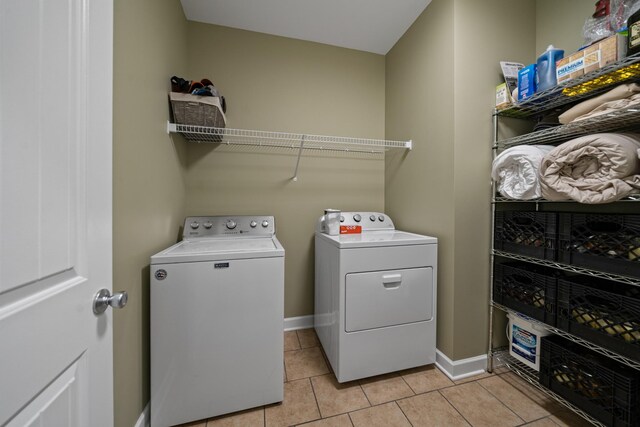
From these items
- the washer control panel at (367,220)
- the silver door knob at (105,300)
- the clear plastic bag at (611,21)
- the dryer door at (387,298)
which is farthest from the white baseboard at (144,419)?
the clear plastic bag at (611,21)

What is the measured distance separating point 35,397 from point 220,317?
2.67 ft

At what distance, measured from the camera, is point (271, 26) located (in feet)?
6.56

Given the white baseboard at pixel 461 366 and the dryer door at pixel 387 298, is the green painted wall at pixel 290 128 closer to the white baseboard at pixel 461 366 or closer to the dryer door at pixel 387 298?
the dryer door at pixel 387 298

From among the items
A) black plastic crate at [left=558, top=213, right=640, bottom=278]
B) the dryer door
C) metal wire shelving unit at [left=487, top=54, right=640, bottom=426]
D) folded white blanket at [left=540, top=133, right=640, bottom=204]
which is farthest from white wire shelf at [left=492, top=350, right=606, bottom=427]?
folded white blanket at [left=540, top=133, right=640, bottom=204]

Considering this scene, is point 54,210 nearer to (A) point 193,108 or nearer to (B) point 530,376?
(A) point 193,108

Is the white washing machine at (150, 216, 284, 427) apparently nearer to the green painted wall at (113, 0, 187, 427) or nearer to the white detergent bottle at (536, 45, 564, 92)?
the green painted wall at (113, 0, 187, 427)

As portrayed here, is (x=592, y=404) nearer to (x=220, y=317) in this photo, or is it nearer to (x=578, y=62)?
(x=578, y=62)

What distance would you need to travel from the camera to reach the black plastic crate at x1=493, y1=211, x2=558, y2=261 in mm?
1273

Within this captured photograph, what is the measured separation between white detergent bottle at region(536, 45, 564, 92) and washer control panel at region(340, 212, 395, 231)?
1257 mm

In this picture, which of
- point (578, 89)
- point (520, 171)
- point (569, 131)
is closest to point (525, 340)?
point (520, 171)

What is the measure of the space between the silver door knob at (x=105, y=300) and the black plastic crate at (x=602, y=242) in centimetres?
183

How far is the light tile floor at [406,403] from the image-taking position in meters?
1.24

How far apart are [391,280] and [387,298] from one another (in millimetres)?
114

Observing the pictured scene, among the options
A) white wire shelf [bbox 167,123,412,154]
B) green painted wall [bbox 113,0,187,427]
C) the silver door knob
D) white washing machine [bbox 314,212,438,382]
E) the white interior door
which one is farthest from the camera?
white wire shelf [bbox 167,123,412,154]
